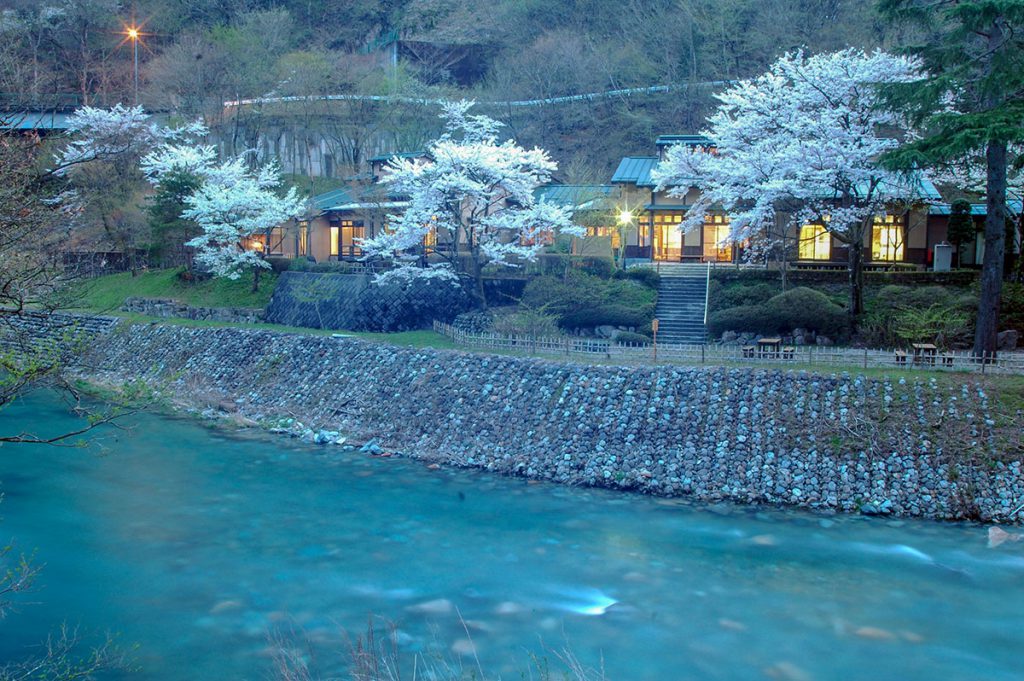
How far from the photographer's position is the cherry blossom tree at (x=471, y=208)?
2664 centimetres

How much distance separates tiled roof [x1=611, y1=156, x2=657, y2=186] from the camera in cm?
3300

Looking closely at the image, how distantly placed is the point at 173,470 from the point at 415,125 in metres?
27.2

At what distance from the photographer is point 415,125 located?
136 ft

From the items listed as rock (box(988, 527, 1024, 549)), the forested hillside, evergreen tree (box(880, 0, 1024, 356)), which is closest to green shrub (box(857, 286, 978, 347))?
evergreen tree (box(880, 0, 1024, 356))

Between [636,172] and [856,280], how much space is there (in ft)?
39.0

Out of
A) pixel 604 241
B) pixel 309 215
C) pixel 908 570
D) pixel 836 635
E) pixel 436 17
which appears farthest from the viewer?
pixel 436 17

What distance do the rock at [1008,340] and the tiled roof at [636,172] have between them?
1459cm

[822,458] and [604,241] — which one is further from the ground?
[604,241]

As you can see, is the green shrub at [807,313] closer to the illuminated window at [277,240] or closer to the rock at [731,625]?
the rock at [731,625]

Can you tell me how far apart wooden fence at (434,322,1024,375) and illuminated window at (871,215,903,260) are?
1103cm

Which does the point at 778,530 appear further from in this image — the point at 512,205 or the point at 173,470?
the point at 512,205

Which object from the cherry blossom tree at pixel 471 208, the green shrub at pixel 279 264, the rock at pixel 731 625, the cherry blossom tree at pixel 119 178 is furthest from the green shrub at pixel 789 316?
the cherry blossom tree at pixel 119 178

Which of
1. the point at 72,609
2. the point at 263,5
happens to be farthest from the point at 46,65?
the point at 72,609

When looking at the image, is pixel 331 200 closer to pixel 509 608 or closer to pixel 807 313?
pixel 807 313
